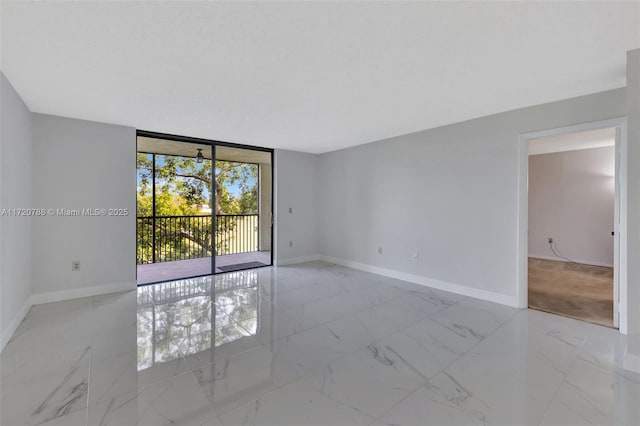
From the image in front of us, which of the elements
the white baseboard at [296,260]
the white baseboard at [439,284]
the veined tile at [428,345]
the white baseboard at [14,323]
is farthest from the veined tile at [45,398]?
the white baseboard at [439,284]

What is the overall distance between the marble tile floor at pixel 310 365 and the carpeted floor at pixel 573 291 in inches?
14.6

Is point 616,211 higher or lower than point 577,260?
higher

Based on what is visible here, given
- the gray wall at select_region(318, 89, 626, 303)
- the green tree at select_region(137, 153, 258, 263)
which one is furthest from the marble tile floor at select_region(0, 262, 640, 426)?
the green tree at select_region(137, 153, 258, 263)

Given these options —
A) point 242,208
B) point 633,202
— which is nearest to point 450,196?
point 633,202

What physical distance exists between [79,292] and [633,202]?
5635 mm

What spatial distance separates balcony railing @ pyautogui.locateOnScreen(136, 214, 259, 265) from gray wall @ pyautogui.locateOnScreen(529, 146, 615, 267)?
261 inches

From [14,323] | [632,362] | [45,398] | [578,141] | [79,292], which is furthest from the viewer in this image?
[578,141]

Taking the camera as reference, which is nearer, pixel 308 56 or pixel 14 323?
pixel 308 56

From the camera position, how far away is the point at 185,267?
5.33 metres

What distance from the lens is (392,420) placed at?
59.2 inches

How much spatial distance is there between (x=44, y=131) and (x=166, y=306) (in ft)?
8.38

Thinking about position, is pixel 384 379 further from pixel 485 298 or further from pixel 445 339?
pixel 485 298

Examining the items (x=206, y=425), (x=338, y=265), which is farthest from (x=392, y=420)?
(x=338, y=265)

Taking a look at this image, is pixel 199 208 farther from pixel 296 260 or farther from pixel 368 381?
pixel 368 381
